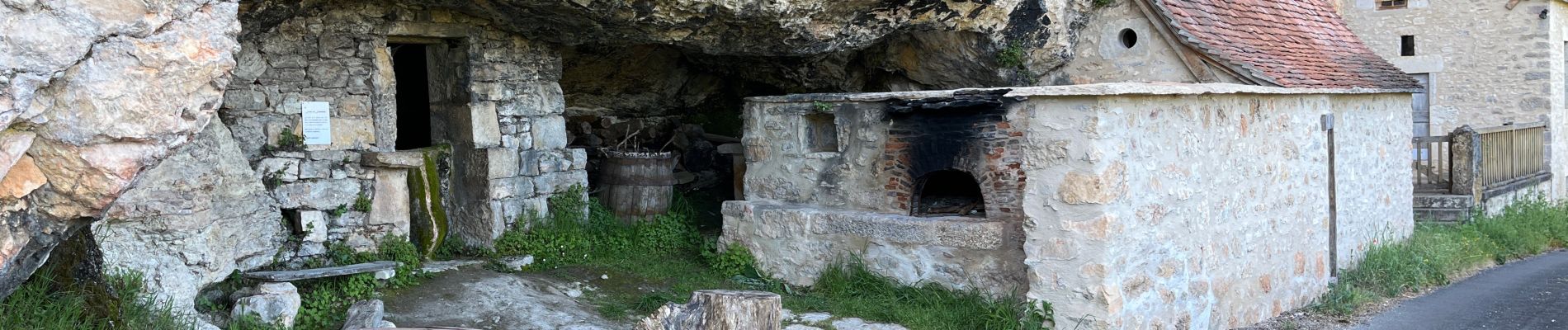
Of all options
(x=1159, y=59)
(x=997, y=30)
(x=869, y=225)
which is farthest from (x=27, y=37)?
(x=1159, y=59)

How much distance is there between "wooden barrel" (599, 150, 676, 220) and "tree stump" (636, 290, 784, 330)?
464cm

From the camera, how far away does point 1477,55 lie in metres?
15.7

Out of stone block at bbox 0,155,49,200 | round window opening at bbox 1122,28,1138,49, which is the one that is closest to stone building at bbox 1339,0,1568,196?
round window opening at bbox 1122,28,1138,49

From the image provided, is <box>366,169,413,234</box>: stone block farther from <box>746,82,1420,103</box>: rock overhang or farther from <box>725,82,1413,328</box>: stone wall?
<box>746,82,1420,103</box>: rock overhang

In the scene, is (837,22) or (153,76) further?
(837,22)

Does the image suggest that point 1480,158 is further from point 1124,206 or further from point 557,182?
point 557,182

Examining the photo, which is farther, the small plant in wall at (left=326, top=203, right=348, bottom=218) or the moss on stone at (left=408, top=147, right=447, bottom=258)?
the moss on stone at (left=408, top=147, right=447, bottom=258)

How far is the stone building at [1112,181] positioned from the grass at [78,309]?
4120 millimetres

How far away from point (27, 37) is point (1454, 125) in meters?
17.2

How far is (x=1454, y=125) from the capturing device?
16141 mm

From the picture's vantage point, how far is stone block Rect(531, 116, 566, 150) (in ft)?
30.0

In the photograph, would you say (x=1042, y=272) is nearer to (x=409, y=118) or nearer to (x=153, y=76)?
(x=153, y=76)

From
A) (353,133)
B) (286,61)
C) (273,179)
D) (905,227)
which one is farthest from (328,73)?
(905,227)

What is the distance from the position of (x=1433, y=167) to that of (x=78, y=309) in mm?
14602
